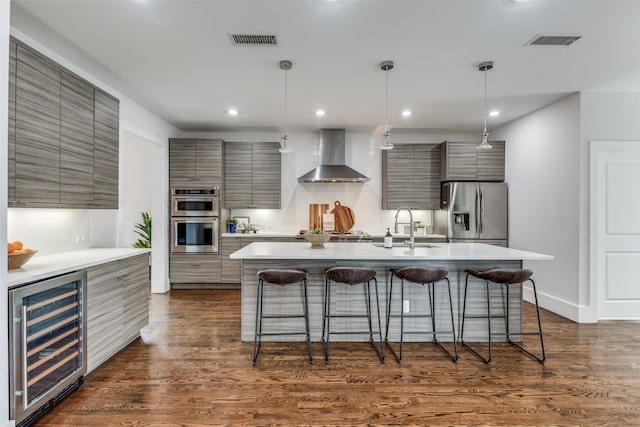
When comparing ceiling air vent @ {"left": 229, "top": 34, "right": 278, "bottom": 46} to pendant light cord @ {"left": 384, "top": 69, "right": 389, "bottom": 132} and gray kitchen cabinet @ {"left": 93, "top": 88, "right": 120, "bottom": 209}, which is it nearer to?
pendant light cord @ {"left": 384, "top": 69, "right": 389, "bottom": 132}

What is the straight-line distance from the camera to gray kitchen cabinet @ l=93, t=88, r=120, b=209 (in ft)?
10.3

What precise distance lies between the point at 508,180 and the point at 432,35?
12.0 ft

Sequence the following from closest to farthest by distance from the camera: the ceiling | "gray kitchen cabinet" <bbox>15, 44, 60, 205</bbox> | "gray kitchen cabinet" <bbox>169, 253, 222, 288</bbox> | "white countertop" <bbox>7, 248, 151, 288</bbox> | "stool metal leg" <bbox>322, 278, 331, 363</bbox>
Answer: "white countertop" <bbox>7, 248, 151, 288</bbox>, "gray kitchen cabinet" <bbox>15, 44, 60, 205</bbox>, the ceiling, "stool metal leg" <bbox>322, 278, 331, 363</bbox>, "gray kitchen cabinet" <bbox>169, 253, 222, 288</bbox>

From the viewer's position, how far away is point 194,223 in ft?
17.8

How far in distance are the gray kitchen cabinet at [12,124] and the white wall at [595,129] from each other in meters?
5.50

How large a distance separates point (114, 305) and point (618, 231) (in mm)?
5637

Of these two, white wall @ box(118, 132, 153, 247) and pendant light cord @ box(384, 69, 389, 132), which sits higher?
pendant light cord @ box(384, 69, 389, 132)

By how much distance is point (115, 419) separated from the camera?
6.95 feet

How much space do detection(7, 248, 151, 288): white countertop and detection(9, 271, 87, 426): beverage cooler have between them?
0.15 ft

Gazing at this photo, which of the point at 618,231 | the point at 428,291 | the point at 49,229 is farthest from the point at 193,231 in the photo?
the point at 618,231

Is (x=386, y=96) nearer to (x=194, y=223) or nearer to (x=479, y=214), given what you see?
(x=479, y=214)

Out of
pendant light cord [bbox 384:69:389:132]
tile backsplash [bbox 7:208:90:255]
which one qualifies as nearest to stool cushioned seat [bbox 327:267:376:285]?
pendant light cord [bbox 384:69:389:132]

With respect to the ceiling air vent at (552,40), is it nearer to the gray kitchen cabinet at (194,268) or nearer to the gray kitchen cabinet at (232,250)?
the gray kitchen cabinet at (232,250)

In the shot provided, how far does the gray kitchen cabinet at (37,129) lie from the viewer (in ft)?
7.30
